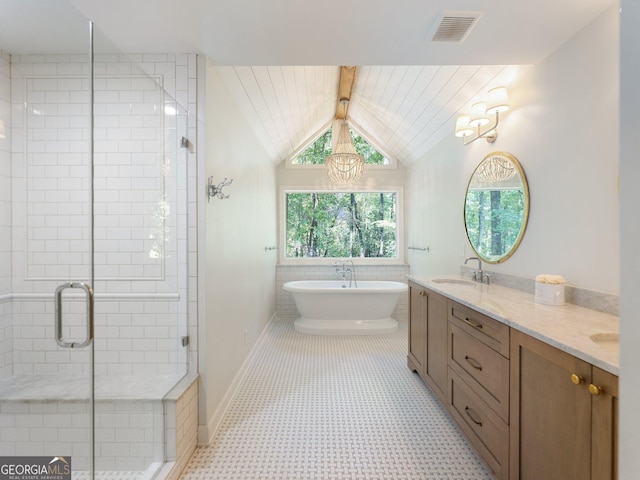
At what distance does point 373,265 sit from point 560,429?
13.0 feet

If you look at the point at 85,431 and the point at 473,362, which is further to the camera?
the point at 473,362

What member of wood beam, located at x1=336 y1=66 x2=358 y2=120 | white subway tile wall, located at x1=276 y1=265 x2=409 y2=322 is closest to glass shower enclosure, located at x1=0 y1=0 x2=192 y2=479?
wood beam, located at x1=336 y1=66 x2=358 y2=120

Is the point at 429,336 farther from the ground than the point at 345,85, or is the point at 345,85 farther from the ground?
the point at 345,85

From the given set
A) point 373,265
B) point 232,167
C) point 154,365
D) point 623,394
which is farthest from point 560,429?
point 373,265

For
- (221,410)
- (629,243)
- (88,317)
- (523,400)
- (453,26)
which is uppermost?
(453,26)

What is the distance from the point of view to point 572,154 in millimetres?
1767

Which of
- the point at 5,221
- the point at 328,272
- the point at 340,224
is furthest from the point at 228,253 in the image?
the point at 340,224

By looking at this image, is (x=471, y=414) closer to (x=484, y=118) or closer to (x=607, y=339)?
(x=607, y=339)

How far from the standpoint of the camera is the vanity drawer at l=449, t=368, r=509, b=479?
149 centimetres

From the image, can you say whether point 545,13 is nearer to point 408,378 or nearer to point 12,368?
point 408,378

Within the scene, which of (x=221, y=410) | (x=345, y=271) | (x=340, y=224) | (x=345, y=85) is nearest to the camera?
(x=221, y=410)

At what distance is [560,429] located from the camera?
1.14m

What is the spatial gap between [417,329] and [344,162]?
234 cm

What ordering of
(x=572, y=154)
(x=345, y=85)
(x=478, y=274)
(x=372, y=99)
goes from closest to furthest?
(x=572, y=154) → (x=478, y=274) → (x=345, y=85) → (x=372, y=99)
